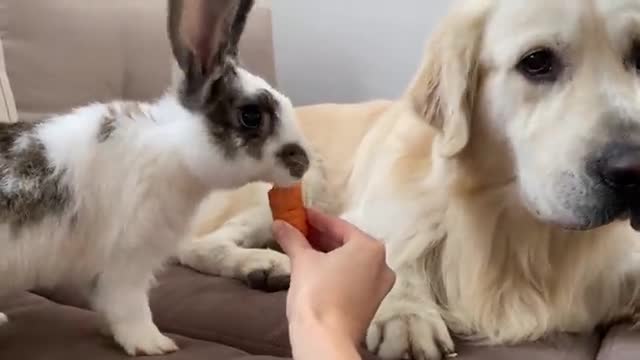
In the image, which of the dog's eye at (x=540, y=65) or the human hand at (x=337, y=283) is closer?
the human hand at (x=337, y=283)

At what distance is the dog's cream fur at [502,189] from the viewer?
4.89ft

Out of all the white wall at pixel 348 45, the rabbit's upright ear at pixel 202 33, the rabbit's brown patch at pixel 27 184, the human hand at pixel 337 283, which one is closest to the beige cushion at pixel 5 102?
the rabbit's brown patch at pixel 27 184

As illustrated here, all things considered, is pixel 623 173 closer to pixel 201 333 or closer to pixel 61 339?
pixel 201 333

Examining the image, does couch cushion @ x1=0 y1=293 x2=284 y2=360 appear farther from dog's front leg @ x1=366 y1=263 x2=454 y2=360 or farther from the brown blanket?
dog's front leg @ x1=366 y1=263 x2=454 y2=360

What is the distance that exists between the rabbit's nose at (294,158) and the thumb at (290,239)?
0.23 feet

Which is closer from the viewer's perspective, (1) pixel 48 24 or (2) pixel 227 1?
(2) pixel 227 1

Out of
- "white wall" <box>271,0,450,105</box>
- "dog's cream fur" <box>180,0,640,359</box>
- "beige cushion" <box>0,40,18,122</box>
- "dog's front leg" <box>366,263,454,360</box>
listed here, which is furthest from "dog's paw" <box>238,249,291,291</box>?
"white wall" <box>271,0,450,105</box>

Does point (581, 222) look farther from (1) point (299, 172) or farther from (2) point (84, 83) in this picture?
(2) point (84, 83)

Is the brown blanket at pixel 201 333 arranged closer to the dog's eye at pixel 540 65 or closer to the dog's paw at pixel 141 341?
the dog's paw at pixel 141 341

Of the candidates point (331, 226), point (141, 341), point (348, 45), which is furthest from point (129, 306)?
point (348, 45)

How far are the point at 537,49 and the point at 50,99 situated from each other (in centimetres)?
99

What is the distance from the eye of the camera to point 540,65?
1544mm

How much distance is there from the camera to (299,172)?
4.52 feet

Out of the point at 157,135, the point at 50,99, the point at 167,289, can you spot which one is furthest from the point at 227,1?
the point at 50,99
